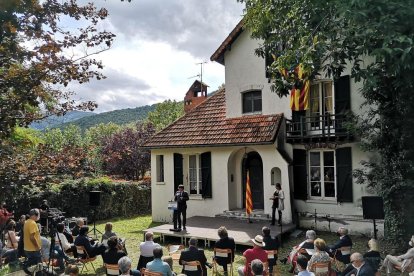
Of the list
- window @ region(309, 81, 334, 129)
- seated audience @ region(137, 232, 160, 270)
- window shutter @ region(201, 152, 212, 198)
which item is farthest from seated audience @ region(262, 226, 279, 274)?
window shutter @ region(201, 152, 212, 198)

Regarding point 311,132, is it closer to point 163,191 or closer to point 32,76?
point 163,191

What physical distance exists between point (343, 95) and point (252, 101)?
4.21 metres

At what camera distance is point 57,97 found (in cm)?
679

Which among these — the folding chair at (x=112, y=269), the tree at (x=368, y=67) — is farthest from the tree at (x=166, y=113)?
the folding chair at (x=112, y=269)

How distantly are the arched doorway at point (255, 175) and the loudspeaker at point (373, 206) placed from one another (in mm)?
6410

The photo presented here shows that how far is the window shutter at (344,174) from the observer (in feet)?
49.7

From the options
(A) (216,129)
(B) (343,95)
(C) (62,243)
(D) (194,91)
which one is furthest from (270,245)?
(D) (194,91)

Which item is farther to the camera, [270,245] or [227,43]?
[227,43]

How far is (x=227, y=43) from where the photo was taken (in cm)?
1816

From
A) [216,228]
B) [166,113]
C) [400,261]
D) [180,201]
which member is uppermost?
[166,113]

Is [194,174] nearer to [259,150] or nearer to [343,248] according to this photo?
[259,150]

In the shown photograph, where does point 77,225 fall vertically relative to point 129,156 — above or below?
below

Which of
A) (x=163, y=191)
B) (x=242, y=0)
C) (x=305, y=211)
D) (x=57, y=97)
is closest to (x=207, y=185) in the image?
(x=163, y=191)

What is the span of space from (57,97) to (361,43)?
7.17 m
